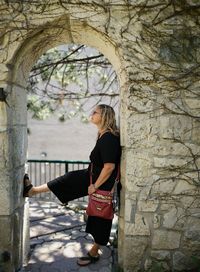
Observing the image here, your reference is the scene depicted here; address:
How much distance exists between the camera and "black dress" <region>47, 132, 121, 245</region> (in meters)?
3.17

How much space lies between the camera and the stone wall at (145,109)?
113 inches

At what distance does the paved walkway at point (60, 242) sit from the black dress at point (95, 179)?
41 cm

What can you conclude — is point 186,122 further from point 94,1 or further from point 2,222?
point 2,222

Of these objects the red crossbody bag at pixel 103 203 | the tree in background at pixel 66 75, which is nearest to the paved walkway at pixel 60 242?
the red crossbody bag at pixel 103 203

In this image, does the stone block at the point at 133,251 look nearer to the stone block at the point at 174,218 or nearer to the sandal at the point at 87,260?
the stone block at the point at 174,218

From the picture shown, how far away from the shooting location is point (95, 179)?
332cm

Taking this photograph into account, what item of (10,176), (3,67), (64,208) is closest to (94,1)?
(3,67)

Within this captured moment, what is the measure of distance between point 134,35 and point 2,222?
2122mm

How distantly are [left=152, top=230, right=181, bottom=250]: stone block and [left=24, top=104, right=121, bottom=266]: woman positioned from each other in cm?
54

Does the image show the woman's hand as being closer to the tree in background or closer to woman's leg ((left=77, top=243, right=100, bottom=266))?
woman's leg ((left=77, top=243, right=100, bottom=266))

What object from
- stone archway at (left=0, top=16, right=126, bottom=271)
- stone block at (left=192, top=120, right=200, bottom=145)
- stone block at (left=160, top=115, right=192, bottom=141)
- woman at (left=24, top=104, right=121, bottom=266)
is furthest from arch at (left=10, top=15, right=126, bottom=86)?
stone block at (left=192, top=120, right=200, bottom=145)

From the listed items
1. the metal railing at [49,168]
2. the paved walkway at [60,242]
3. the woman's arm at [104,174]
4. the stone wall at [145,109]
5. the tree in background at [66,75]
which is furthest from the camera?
the metal railing at [49,168]

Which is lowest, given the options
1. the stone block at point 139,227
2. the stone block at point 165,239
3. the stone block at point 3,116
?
the stone block at point 165,239

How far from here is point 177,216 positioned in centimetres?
299
